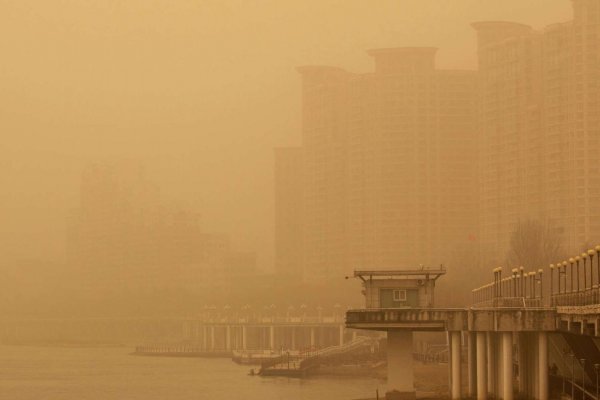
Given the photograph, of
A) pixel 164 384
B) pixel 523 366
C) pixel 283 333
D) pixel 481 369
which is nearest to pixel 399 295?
pixel 523 366

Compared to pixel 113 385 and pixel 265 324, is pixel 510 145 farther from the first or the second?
pixel 113 385

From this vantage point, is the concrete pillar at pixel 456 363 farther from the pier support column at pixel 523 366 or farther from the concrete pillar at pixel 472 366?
the concrete pillar at pixel 472 366

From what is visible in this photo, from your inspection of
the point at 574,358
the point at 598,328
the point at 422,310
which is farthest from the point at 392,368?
the point at 598,328

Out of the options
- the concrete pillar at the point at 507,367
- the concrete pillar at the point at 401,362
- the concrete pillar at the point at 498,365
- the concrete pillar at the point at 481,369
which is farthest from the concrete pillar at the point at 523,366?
the concrete pillar at the point at 507,367

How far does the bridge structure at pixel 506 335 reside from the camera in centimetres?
5706

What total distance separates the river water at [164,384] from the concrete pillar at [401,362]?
58.2ft

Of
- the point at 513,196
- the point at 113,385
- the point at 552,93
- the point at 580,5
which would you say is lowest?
the point at 113,385

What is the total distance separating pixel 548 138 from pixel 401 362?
121852mm

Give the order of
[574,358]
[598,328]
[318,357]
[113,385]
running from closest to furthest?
[598,328], [574,358], [113,385], [318,357]

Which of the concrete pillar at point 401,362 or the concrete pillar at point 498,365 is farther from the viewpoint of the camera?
the concrete pillar at point 401,362

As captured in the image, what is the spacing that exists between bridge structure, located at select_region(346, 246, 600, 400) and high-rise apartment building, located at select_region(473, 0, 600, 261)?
102m

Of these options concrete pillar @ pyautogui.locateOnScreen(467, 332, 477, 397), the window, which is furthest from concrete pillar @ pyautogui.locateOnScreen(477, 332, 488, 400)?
the window

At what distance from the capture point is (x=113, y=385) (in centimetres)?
11356

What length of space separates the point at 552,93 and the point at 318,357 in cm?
7600
